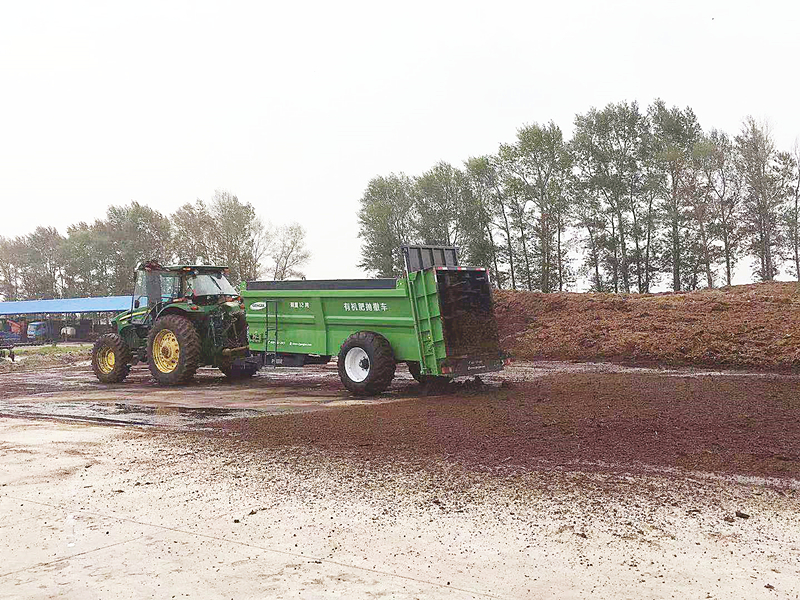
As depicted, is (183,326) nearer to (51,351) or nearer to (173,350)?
(173,350)

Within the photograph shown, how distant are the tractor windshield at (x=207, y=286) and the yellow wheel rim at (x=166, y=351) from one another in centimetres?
99

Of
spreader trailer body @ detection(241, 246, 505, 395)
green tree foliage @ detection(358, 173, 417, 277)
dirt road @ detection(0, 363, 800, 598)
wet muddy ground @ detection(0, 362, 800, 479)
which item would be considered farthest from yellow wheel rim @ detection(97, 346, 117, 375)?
green tree foliage @ detection(358, 173, 417, 277)

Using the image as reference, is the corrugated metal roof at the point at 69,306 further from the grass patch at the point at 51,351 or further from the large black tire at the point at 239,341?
the large black tire at the point at 239,341

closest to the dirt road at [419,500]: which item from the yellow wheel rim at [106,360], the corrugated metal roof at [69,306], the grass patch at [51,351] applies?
the yellow wheel rim at [106,360]

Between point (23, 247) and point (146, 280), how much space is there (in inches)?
2341

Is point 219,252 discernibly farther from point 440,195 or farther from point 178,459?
point 178,459

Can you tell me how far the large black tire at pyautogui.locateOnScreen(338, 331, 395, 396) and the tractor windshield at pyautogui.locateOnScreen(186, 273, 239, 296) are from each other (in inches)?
165

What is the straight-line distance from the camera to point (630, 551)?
4.13 meters

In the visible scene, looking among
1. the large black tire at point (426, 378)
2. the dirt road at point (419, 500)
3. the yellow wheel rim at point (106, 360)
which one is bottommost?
the dirt road at point (419, 500)

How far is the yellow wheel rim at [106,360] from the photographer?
15.9 meters

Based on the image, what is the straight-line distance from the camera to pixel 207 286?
584 inches

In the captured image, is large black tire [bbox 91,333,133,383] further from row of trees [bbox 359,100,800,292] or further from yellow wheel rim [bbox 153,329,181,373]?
row of trees [bbox 359,100,800,292]

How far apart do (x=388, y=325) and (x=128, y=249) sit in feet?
170

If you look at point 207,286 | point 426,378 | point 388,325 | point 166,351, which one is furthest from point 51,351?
point 388,325
